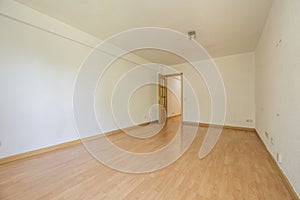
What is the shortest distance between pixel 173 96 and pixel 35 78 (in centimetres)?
570

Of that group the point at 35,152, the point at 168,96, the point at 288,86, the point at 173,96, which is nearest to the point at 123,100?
the point at 35,152

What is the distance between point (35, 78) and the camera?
2.29m

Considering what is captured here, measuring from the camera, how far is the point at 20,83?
2129mm

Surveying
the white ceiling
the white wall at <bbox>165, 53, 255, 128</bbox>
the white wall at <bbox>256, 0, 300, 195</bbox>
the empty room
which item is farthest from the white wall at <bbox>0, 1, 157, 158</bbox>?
the white wall at <bbox>165, 53, 255, 128</bbox>

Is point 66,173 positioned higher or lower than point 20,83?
lower

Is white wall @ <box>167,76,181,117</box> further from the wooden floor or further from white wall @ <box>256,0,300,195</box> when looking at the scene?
white wall @ <box>256,0,300,195</box>

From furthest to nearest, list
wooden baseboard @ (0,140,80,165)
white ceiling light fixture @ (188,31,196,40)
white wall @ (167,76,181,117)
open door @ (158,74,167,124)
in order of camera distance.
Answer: white wall @ (167,76,181,117) < open door @ (158,74,167,124) < white ceiling light fixture @ (188,31,196,40) < wooden baseboard @ (0,140,80,165)

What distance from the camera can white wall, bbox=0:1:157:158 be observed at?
2.00 m

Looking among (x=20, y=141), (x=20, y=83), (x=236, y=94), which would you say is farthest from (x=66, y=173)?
(x=236, y=94)

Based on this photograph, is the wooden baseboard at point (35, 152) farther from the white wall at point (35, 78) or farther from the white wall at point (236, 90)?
the white wall at point (236, 90)

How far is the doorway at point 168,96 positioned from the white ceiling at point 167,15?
275 centimetres

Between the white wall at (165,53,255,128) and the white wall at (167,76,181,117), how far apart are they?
6.10ft

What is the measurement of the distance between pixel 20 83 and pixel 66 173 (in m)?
1.62

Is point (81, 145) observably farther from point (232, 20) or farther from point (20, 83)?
point (232, 20)
